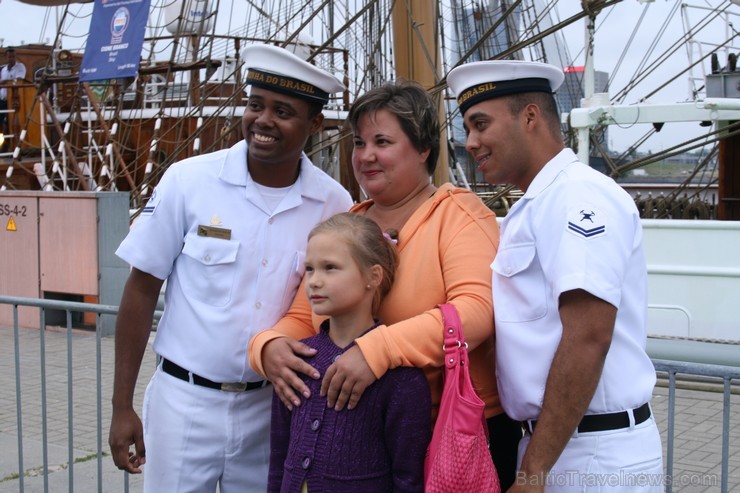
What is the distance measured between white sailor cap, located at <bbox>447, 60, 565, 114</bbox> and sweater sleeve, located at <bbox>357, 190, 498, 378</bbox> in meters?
0.31

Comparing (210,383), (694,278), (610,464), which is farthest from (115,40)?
(610,464)

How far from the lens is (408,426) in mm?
2195

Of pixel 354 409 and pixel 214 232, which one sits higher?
pixel 214 232

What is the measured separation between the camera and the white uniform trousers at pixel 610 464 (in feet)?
6.81

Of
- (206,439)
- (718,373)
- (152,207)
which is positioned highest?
(152,207)

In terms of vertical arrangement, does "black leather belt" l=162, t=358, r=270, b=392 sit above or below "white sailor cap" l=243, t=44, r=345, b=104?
below

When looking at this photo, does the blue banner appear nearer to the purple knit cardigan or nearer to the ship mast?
the ship mast

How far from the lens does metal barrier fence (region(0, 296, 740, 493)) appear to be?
2.65 m

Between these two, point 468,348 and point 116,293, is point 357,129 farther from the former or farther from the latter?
point 116,293

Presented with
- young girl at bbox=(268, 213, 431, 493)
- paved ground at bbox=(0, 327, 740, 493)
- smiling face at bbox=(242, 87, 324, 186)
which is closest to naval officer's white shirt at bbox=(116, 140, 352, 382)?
smiling face at bbox=(242, 87, 324, 186)

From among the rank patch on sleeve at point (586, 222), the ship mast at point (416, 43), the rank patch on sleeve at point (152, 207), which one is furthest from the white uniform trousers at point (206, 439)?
the ship mast at point (416, 43)

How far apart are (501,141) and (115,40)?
11.3 m

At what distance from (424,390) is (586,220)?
1.90ft

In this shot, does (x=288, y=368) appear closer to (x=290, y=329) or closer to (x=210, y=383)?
(x=290, y=329)
